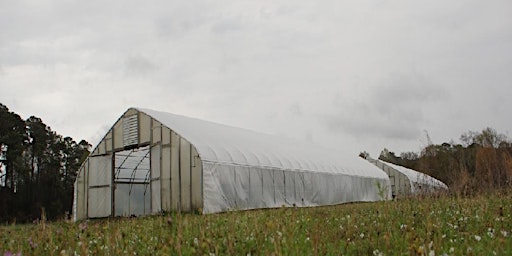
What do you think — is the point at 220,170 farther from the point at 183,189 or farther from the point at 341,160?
the point at 341,160

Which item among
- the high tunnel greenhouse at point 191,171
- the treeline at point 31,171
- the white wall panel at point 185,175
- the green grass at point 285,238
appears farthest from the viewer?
the treeline at point 31,171

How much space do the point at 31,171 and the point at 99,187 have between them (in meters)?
11.4

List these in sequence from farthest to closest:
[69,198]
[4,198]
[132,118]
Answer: [69,198] < [4,198] < [132,118]

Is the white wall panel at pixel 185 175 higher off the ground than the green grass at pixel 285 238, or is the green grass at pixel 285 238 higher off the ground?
the white wall panel at pixel 185 175

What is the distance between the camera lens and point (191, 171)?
760 inches

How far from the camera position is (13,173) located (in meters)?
30.8

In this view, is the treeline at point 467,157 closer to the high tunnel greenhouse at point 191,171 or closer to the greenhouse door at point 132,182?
the high tunnel greenhouse at point 191,171

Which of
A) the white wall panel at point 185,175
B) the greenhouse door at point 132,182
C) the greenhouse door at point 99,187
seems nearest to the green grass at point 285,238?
the white wall panel at point 185,175

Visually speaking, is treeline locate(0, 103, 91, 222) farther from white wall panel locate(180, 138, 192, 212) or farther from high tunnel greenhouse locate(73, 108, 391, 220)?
white wall panel locate(180, 138, 192, 212)

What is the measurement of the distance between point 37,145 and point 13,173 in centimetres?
302

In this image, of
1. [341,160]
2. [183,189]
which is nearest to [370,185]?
[341,160]

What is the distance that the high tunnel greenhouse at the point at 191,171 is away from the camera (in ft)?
63.6

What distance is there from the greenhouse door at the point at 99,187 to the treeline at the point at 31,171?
3.99 metres

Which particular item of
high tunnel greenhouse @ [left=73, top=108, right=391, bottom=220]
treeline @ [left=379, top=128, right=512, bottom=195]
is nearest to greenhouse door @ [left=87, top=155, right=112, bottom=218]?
high tunnel greenhouse @ [left=73, top=108, right=391, bottom=220]
